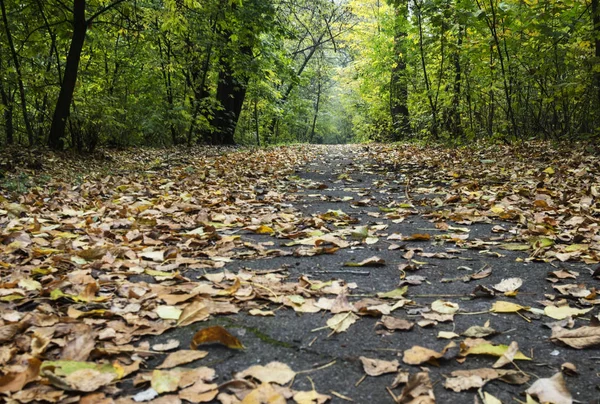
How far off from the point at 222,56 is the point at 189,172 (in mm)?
4812

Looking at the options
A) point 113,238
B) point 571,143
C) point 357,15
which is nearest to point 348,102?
point 357,15

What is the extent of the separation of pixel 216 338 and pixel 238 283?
0.46 meters

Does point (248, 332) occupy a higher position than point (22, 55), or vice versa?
point (22, 55)

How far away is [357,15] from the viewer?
1945 centimetres

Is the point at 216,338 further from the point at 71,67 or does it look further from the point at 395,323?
the point at 71,67

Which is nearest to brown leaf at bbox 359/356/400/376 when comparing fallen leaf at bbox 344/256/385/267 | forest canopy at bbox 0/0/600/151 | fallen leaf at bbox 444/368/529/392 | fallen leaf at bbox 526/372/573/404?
fallen leaf at bbox 444/368/529/392

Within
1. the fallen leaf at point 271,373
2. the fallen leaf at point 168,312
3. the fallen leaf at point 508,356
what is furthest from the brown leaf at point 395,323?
the fallen leaf at point 168,312

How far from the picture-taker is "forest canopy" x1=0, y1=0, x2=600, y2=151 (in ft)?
22.3

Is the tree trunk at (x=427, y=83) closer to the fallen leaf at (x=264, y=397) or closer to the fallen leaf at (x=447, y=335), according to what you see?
the fallen leaf at (x=447, y=335)

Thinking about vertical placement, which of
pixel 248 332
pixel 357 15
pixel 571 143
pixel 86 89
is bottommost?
pixel 248 332

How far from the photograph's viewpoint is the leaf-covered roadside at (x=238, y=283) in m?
1.36

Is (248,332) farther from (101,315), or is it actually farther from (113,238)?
(113,238)

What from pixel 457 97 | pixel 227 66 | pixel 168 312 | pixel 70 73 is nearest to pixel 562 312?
pixel 168 312

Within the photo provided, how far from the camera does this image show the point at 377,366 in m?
1.44
